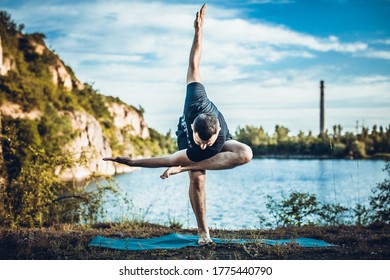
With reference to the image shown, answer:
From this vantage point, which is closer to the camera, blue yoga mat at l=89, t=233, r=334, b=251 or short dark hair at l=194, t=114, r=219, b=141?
short dark hair at l=194, t=114, r=219, b=141

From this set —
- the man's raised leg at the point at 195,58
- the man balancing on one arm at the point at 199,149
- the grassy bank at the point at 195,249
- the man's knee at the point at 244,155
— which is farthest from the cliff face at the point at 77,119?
the man's knee at the point at 244,155

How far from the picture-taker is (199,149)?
436cm

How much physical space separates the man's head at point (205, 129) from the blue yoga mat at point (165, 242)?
110 cm

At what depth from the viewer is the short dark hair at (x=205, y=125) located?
4.12 m

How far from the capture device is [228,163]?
441 cm

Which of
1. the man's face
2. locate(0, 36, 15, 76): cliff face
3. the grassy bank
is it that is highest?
locate(0, 36, 15, 76): cliff face

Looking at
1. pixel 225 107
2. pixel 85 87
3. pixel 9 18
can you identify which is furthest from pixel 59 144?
pixel 225 107

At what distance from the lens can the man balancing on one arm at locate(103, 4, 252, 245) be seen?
13.8 ft

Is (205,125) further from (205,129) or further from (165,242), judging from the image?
(165,242)

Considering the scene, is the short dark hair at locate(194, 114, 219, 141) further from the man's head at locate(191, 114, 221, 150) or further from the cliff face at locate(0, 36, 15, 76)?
the cliff face at locate(0, 36, 15, 76)

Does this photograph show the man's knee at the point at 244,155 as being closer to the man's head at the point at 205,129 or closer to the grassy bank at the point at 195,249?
the man's head at the point at 205,129

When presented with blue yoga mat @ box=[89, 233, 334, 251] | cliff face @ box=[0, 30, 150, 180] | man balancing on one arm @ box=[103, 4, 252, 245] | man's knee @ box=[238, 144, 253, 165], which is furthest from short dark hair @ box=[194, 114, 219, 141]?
cliff face @ box=[0, 30, 150, 180]

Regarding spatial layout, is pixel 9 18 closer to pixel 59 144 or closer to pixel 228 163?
pixel 59 144

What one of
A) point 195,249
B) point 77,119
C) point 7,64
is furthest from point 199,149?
point 77,119
